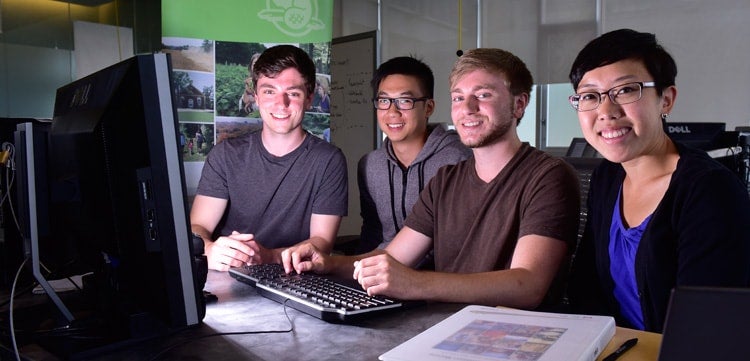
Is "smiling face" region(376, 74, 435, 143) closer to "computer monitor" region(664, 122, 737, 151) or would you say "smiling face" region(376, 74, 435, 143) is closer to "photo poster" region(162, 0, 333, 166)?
"photo poster" region(162, 0, 333, 166)

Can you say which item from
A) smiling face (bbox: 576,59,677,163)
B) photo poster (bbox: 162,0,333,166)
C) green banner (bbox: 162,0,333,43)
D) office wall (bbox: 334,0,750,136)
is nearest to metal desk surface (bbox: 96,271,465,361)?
smiling face (bbox: 576,59,677,163)

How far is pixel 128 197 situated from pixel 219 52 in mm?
1729

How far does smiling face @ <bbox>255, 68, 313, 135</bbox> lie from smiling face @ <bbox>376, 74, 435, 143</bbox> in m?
0.34

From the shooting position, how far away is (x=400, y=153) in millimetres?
2414

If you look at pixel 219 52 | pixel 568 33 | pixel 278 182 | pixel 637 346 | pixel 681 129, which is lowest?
pixel 637 346

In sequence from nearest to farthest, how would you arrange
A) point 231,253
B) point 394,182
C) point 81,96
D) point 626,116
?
point 81,96
point 626,116
point 231,253
point 394,182

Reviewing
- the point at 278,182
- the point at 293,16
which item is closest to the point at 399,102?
the point at 278,182

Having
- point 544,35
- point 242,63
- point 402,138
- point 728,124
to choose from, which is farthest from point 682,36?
point 242,63

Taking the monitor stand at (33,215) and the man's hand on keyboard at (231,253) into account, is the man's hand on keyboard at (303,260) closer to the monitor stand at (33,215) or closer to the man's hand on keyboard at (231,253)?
the man's hand on keyboard at (231,253)

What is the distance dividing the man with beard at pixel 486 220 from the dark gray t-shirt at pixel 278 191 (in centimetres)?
47

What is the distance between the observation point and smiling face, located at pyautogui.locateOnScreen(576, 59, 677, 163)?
1.33 m

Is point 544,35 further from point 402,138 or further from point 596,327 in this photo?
point 596,327

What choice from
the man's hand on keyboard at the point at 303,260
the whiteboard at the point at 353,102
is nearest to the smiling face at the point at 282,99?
the man's hand on keyboard at the point at 303,260

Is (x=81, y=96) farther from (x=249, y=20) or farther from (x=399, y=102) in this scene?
(x=249, y=20)
